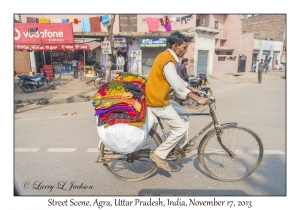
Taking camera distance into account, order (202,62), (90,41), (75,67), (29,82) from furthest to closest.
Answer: (202,62) → (75,67) → (90,41) → (29,82)

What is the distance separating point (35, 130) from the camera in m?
4.65

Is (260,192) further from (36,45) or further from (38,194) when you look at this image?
(36,45)

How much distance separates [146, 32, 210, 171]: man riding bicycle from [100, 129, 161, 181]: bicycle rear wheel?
0.16 meters

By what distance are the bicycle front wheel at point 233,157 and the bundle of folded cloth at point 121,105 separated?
1.00m

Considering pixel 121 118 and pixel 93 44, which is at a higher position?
pixel 93 44

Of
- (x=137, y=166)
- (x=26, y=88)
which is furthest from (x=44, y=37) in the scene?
(x=137, y=166)

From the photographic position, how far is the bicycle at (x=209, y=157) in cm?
257

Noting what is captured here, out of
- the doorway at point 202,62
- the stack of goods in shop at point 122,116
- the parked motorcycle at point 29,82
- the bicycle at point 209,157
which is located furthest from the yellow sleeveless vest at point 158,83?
the doorway at point 202,62

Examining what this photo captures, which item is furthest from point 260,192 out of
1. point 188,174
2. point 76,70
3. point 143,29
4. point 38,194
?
point 143,29

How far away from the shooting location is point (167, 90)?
7.84 feet

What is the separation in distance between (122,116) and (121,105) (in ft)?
0.43

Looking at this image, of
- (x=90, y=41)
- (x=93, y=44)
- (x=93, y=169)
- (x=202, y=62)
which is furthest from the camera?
(x=202, y=62)

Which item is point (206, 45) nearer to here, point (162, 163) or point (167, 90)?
point (167, 90)

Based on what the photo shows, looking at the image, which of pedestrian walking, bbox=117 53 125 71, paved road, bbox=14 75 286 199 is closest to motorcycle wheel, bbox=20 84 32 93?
paved road, bbox=14 75 286 199
